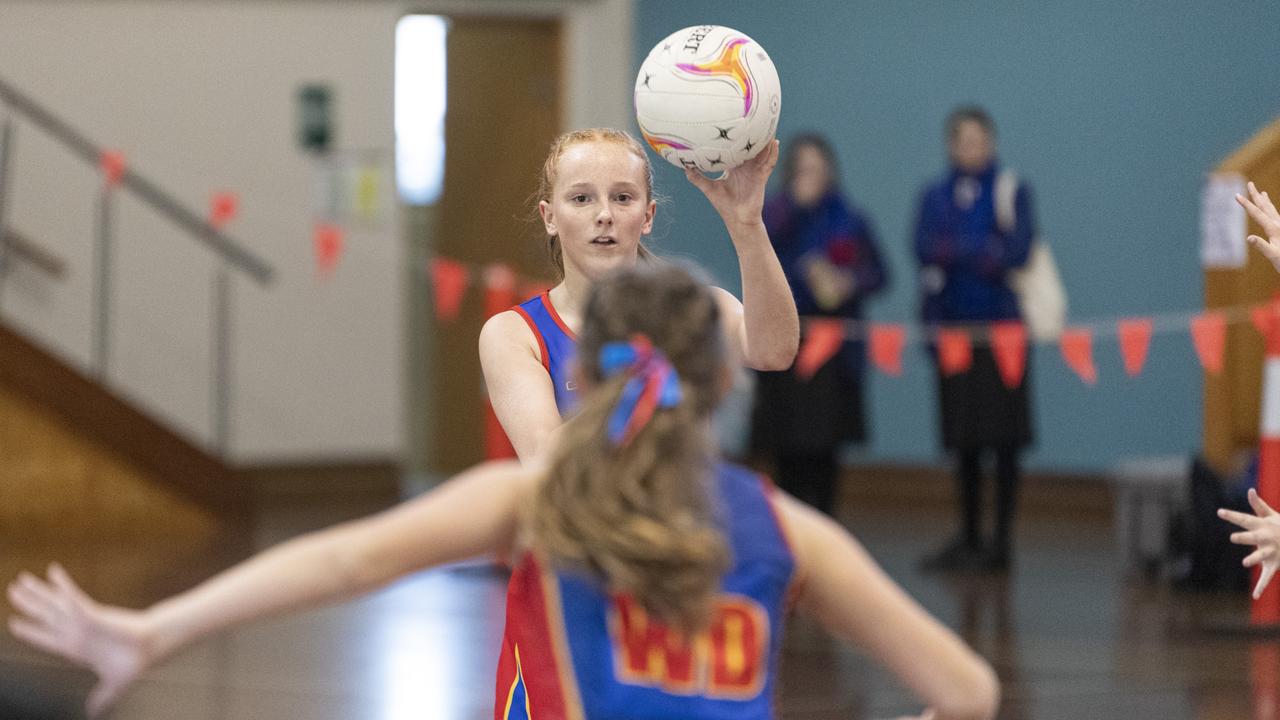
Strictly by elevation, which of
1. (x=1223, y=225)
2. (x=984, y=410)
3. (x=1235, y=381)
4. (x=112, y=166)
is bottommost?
(x=984, y=410)

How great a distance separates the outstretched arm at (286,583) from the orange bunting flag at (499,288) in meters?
4.78

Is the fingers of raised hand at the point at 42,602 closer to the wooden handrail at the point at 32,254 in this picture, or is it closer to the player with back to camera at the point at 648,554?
the player with back to camera at the point at 648,554

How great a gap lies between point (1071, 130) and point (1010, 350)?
2.39 metres

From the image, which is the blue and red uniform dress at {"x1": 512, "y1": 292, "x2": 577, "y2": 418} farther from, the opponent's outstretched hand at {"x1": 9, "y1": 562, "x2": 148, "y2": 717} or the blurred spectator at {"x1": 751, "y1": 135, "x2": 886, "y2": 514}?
the blurred spectator at {"x1": 751, "y1": 135, "x2": 886, "y2": 514}

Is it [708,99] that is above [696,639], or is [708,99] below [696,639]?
above

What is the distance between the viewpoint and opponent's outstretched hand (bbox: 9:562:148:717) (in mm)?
1582

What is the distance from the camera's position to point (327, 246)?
963 cm

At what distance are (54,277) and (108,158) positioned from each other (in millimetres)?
721

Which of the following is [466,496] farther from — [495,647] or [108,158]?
[108,158]

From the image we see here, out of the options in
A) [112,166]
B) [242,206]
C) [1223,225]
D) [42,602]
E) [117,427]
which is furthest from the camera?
[242,206]

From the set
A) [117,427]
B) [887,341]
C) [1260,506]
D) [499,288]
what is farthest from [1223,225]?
[117,427]

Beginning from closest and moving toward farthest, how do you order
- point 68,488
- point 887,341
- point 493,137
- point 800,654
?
point 800,654 → point 887,341 → point 68,488 → point 493,137

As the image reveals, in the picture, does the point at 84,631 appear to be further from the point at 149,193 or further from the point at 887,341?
the point at 149,193

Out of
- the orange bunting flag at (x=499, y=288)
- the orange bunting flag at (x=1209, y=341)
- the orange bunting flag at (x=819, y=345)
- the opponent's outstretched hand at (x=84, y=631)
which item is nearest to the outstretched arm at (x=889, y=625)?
the opponent's outstretched hand at (x=84, y=631)
